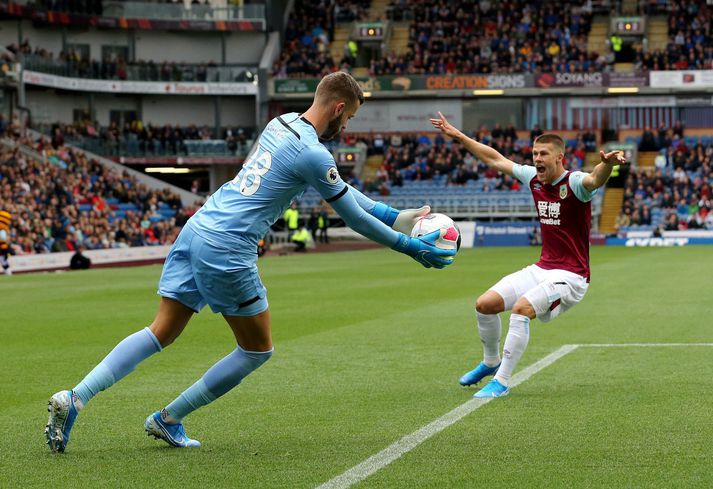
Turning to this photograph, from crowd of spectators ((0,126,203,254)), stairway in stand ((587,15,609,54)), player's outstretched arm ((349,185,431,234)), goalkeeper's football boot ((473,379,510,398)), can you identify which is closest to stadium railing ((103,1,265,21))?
crowd of spectators ((0,126,203,254))

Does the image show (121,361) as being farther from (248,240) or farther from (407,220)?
(407,220)

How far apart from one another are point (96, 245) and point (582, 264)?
32950 mm

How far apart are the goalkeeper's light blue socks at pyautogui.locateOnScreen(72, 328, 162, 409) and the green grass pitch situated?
45 centimetres

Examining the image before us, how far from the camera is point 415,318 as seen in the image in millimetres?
17688

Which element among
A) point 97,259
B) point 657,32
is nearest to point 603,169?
point 97,259

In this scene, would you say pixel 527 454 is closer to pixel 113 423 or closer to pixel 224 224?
pixel 224 224

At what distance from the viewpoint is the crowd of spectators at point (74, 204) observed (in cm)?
3891

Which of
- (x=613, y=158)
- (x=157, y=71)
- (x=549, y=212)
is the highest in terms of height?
(x=157, y=71)

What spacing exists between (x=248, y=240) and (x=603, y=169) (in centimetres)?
353

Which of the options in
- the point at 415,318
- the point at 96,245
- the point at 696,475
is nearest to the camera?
the point at 696,475

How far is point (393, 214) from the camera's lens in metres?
7.39

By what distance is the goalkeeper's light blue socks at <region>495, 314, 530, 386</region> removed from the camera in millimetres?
9570

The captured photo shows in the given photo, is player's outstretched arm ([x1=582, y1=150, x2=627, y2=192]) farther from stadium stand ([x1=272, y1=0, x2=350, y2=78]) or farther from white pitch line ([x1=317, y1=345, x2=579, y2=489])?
stadium stand ([x1=272, y1=0, x2=350, y2=78])

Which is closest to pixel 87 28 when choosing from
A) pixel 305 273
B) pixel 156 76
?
pixel 156 76
